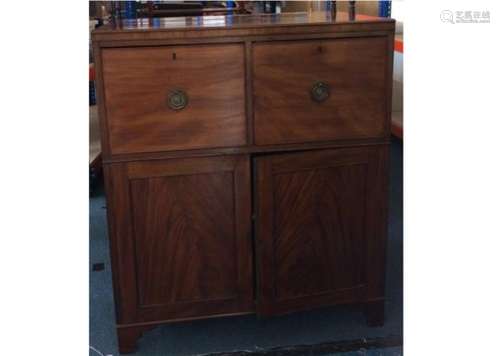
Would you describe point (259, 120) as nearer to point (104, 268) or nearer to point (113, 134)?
point (113, 134)

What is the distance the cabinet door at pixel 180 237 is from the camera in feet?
3.59

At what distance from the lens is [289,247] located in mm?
1168

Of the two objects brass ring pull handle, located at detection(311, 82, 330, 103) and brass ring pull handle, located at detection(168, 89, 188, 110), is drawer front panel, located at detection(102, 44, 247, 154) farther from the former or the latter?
brass ring pull handle, located at detection(311, 82, 330, 103)

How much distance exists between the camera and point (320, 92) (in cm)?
109

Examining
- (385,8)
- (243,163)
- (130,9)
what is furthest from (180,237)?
(385,8)

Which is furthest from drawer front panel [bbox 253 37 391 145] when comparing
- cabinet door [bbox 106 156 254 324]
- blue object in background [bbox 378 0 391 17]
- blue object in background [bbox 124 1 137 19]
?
blue object in background [bbox 378 0 391 17]

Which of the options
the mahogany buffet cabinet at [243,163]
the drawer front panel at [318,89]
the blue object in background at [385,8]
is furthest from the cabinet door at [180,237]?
the blue object in background at [385,8]

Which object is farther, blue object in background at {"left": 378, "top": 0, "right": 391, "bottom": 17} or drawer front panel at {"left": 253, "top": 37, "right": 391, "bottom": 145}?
blue object in background at {"left": 378, "top": 0, "right": 391, "bottom": 17}

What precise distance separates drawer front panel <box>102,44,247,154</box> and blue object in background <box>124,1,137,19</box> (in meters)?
0.81

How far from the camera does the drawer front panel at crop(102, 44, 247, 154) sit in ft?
3.34

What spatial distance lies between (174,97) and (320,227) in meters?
0.38
